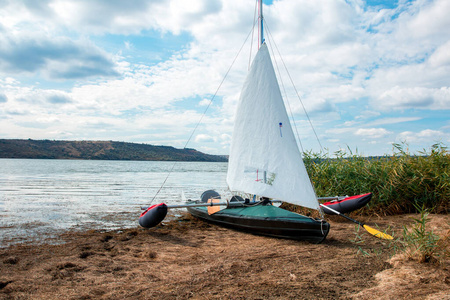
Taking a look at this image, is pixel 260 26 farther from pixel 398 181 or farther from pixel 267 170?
pixel 398 181

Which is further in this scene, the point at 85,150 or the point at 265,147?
the point at 85,150

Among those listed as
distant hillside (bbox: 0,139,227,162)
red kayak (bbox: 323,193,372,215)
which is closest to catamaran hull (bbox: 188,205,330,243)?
red kayak (bbox: 323,193,372,215)

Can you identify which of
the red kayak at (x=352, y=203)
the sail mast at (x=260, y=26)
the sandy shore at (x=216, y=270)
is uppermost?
the sail mast at (x=260, y=26)

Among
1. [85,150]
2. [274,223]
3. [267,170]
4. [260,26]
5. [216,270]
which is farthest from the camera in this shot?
[85,150]

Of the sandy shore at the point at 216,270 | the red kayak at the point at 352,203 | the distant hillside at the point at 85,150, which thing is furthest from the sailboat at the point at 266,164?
the distant hillside at the point at 85,150

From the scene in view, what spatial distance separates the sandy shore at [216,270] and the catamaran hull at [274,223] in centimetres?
20

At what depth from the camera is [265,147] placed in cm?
761

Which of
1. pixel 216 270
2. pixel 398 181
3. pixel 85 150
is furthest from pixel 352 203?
pixel 85 150

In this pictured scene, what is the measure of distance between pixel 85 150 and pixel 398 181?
299 ft

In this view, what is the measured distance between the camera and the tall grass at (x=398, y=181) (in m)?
9.03

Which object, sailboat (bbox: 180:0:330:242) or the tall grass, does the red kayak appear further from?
sailboat (bbox: 180:0:330:242)

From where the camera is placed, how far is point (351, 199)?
904 cm

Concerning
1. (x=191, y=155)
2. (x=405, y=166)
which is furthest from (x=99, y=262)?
(x=191, y=155)

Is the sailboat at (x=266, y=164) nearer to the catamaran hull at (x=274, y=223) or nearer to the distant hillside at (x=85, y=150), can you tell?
the catamaran hull at (x=274, y=223)
